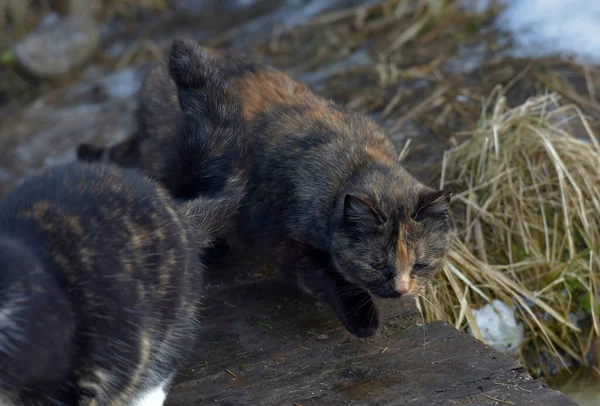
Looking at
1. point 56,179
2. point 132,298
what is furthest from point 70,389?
point 56,179

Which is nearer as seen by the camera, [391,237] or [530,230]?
[391,237]

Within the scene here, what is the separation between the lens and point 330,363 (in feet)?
10.5

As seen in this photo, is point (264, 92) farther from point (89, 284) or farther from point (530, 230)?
point (89, 284)

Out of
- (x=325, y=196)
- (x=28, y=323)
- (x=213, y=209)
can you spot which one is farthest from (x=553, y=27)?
(x=28, y=323)

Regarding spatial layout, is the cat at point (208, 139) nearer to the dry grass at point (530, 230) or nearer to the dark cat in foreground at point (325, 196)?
the dark cat in foreground at point (325, 196)

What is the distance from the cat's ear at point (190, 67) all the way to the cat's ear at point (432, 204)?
3.40ft

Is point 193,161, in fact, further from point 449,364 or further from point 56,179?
point 449,364

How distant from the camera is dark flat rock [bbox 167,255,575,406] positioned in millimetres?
2982

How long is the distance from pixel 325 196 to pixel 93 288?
4.73 feet

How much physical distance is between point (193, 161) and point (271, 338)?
0.83m

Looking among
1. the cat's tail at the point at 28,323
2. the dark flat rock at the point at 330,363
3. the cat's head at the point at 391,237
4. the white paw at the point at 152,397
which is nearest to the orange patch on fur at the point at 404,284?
the cat's head at the point at 391,237

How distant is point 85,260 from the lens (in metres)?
2.52

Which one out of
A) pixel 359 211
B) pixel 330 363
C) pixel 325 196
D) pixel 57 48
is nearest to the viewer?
pixel 330 363

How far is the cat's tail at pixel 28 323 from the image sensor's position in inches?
89.0
